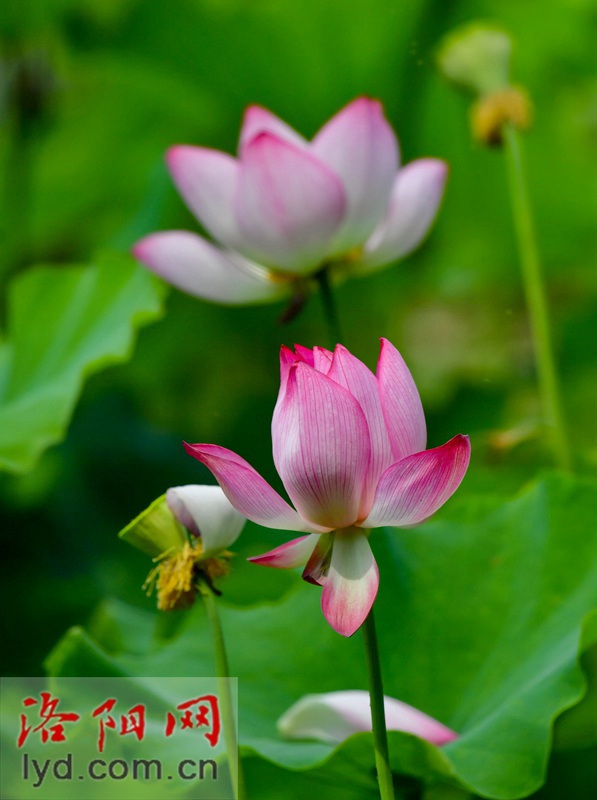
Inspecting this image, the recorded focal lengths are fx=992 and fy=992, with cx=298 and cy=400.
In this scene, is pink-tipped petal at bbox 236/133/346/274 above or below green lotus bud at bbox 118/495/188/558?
above

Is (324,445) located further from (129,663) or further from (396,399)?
(129,663)

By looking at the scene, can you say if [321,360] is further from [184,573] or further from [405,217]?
[405,217]

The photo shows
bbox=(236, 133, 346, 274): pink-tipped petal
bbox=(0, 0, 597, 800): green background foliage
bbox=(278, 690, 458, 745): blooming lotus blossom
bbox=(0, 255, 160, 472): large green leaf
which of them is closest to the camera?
bbox=(278, 690, 458, 745): blooming lotus blossom

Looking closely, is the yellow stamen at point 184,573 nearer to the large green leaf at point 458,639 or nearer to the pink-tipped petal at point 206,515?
the pink-tipped petal at point 206,515

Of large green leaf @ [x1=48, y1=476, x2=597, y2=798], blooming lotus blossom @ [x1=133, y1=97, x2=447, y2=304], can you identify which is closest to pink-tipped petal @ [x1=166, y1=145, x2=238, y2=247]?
blooming lotus blossom @ [x1=133, y1=97, x2=447, y2=304]

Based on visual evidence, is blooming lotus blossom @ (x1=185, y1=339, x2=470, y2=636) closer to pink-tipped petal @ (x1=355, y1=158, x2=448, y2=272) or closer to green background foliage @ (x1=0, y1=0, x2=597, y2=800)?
pink-tipped petal @ (x1=355, y1=158, x2=448, y2=272)

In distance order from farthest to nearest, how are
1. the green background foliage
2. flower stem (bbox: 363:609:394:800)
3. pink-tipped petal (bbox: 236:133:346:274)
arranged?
the green background foliage, pink-tipped petal (bbox: 236:133:346:274), flower stem (bbox: 363:609:394:800)

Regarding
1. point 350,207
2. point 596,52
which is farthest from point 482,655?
point 596,52
